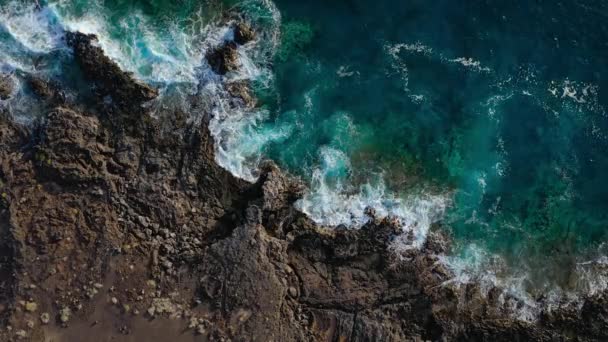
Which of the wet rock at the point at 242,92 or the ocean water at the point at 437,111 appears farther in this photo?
the ocean water at the point at 437,111

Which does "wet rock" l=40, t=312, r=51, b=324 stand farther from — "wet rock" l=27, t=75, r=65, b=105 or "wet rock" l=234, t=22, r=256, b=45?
"wet rock" l=234, t=22, r=256, b=45

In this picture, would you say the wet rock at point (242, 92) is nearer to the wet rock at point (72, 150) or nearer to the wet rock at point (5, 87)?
the wet rock at point (72, 150)

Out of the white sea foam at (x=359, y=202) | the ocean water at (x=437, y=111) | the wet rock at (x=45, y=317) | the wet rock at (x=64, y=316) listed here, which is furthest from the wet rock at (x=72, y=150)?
the white sea foam at (x=359, y=202)

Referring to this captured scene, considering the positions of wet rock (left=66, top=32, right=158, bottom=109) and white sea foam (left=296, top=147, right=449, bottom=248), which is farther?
white sea foam (left=296, top=147, right=449, bottom=248)

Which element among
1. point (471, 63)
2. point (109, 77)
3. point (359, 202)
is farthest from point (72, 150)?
point (471, 63)

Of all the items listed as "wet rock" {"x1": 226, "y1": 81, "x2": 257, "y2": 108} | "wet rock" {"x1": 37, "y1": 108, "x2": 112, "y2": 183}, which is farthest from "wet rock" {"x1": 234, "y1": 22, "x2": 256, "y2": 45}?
"wet rock" {"x1": 37, "y1": 108, "x2": 112, "y2": 183}
